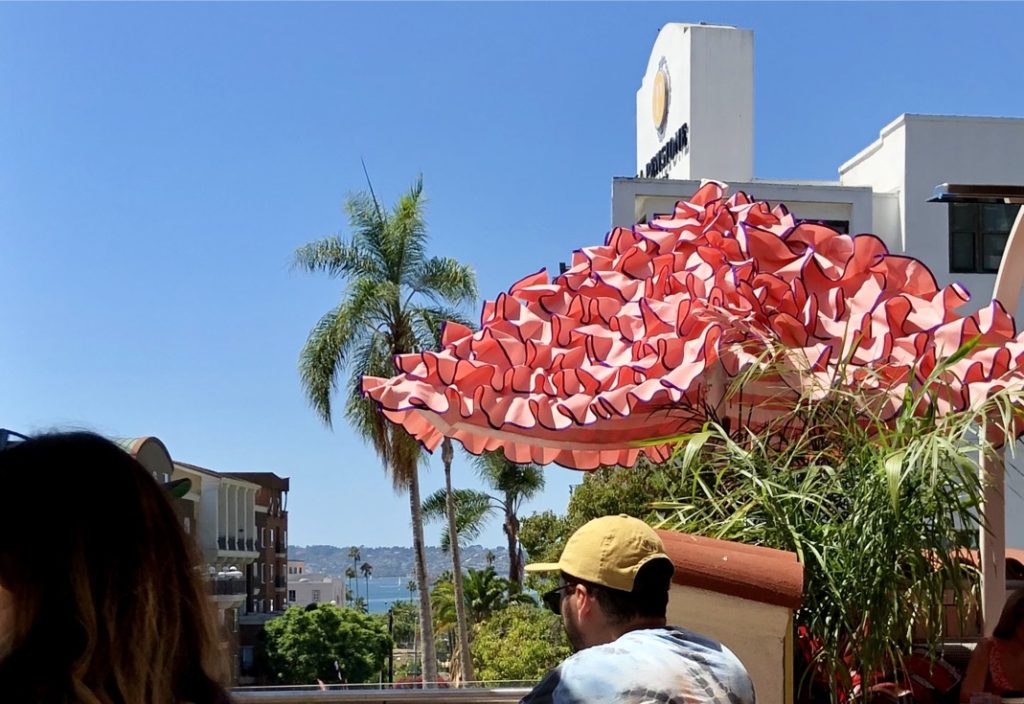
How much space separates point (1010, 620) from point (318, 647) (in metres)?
73.3

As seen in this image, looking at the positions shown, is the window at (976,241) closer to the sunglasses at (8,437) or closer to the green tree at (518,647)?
the green tree at (518,647)

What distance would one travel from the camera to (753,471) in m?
5.50

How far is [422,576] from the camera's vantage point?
3362 centimetres

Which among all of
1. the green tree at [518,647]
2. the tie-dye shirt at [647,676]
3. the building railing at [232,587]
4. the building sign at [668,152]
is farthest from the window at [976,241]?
the building railing at [232,587]

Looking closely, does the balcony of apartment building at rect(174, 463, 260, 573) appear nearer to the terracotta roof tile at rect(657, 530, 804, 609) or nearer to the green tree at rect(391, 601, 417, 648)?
the green tree at rect(391, 601, 417, 648)

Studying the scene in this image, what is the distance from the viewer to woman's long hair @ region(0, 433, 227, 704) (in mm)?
1662

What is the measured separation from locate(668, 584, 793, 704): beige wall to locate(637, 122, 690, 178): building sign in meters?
31.0

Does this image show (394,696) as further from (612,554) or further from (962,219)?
(962,219)

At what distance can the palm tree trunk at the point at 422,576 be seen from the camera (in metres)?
32.1

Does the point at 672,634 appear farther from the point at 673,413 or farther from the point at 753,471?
the point at 673,413

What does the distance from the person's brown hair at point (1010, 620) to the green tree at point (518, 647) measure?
28786 millimetres

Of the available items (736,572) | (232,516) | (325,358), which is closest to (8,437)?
(736,572)

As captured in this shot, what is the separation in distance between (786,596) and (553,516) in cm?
3359

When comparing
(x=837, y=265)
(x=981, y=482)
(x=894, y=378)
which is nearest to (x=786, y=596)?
(x=981, y=482)
